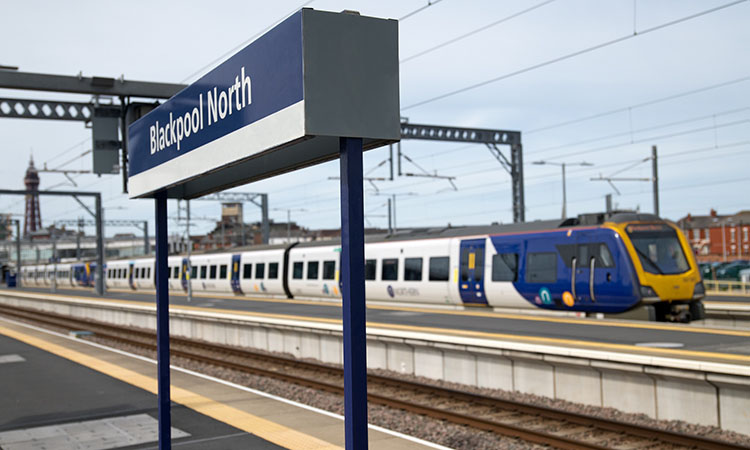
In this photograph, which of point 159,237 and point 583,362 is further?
point 583,362

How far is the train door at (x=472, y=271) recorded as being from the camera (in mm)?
19516

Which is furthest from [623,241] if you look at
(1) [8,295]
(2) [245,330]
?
(1) [8,295]

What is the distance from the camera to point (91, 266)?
175ft

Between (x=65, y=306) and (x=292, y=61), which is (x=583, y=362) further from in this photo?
(x=65, y=306)

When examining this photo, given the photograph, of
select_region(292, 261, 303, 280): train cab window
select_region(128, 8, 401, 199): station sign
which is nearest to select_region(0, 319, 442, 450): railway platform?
select_region(128, 8, 401, 199): station sign

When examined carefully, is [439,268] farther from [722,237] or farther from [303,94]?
[722,237]

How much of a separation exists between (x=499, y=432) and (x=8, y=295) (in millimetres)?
46129

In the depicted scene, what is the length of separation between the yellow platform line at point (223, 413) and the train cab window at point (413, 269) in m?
10.0

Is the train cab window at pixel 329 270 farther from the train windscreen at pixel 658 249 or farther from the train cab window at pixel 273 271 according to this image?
the train windscreen at pixel 658 249

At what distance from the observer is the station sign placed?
321cm

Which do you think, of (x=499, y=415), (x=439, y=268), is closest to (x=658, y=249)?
(x=439, y=268)

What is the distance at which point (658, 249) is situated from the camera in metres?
16.5

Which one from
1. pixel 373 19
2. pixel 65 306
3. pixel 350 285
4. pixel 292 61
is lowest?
pixel 65 306

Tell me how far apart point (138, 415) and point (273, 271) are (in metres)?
20.7
